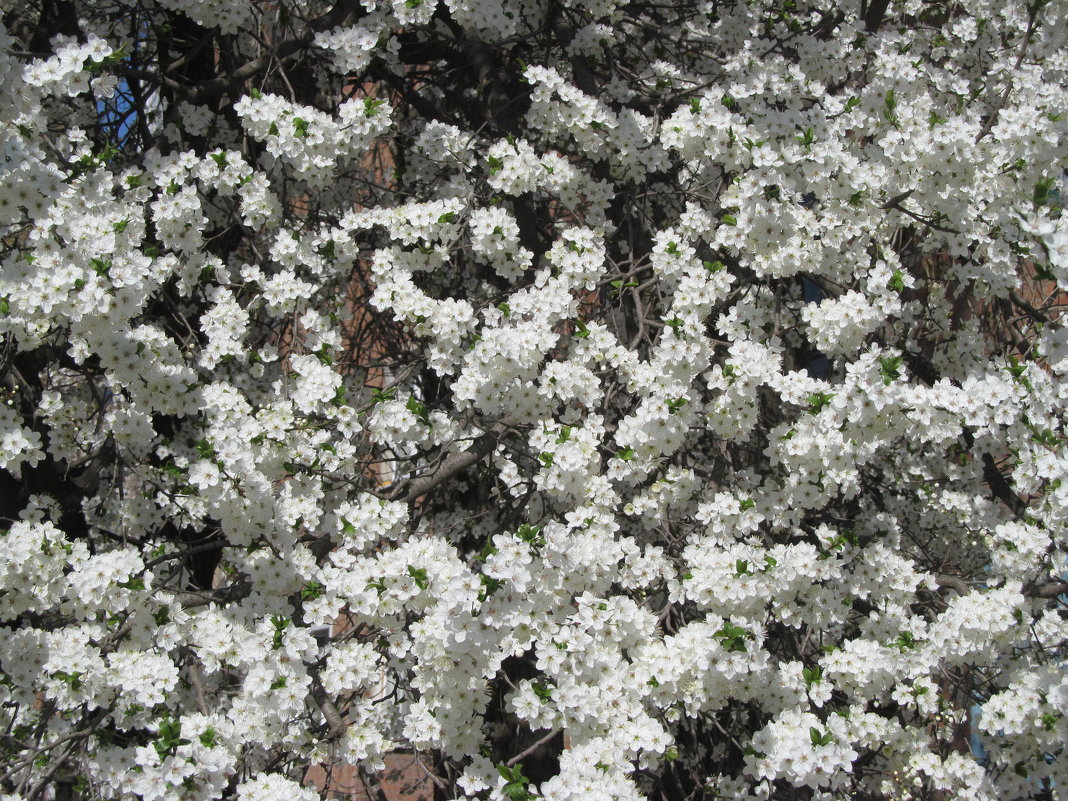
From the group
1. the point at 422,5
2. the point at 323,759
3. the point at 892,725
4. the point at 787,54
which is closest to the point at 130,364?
the point at 323,759

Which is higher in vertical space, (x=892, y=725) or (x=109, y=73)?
(x=109, y=73)

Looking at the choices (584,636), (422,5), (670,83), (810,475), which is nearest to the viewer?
(584,636)

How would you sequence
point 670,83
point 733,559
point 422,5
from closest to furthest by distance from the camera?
point 733,559, point 422,5, point 670,83

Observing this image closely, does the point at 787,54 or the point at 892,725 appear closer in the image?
the point at 892,725

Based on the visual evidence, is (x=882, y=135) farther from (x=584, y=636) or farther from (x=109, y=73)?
(x=109, y=73)

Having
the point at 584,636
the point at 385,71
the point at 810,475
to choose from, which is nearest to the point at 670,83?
the point at 385,71

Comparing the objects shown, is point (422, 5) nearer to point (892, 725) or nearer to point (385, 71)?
point (385, 71)

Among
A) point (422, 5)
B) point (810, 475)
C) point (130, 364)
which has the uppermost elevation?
point (422, 5)
